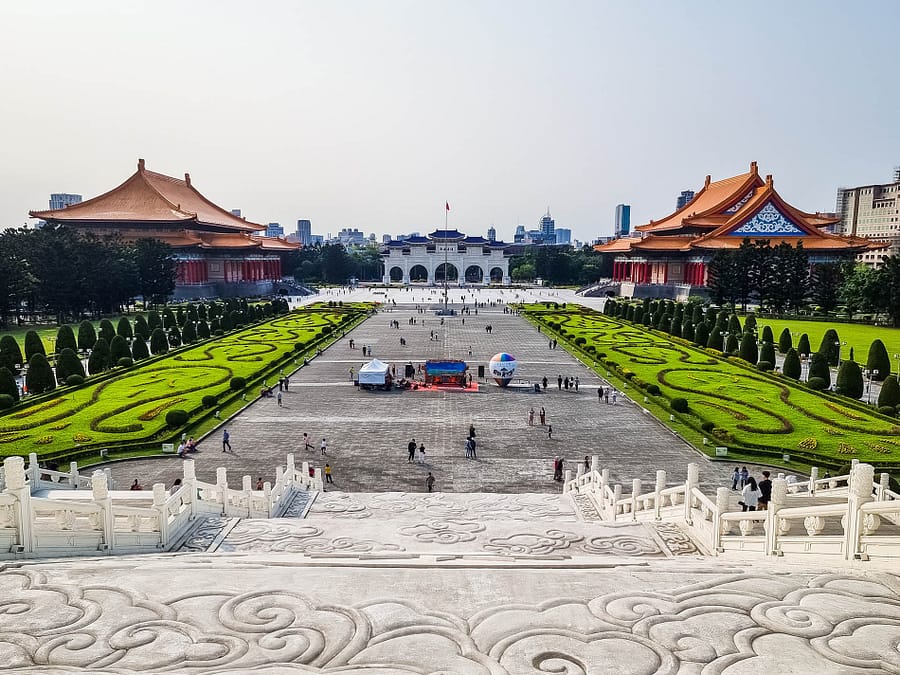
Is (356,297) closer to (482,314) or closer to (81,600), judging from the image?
(482,314)

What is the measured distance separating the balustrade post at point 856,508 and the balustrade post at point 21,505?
429 inches

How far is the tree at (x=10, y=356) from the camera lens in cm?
3197

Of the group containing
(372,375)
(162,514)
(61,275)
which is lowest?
(372,375)

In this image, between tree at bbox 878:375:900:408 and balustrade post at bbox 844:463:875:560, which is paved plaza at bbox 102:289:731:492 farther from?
balustrade post at bbox 844:463:875:560

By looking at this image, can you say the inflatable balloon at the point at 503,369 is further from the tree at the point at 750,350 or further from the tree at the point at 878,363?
the tree at the point at 878,363

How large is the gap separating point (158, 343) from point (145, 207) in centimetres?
4981

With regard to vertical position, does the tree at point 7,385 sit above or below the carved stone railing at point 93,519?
below

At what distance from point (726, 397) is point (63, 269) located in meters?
49.4

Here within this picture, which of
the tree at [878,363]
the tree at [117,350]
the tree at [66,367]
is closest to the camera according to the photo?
the tree at [66,367]

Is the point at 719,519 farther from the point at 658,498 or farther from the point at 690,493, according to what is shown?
the point at 658,498

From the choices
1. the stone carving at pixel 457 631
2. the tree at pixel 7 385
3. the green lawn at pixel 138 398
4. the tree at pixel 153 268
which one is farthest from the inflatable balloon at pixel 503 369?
the tree at pixel 153 268

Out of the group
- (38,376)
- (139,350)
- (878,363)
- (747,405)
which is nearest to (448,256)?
(139,350)

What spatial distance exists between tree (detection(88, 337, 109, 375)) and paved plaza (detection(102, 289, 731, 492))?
383 inches

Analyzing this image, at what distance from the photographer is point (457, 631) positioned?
675 cm
